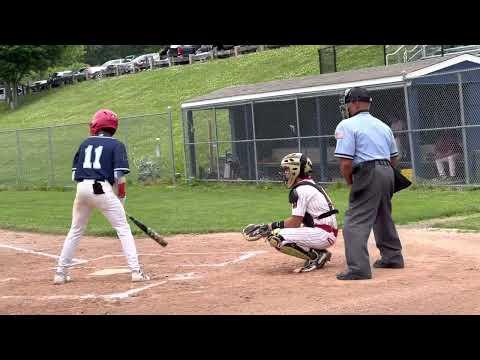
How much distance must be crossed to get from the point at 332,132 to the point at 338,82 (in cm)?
140

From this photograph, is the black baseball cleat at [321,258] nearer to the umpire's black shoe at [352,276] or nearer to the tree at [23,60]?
the umpire's black shoe at [352,276]

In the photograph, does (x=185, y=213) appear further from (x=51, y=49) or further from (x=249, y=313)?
(x=51, y=49)

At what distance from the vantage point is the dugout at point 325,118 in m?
17.8

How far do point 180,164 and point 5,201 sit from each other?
7.33m

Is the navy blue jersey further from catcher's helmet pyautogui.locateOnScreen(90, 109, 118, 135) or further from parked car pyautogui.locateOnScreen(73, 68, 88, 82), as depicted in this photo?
parked car pyautogui.locateOnScreen(73, 68, 88, 82)

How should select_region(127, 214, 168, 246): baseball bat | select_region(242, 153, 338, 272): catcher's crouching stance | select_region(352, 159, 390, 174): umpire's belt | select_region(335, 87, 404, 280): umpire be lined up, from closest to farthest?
select_region(335, 87, 404, 280): umpire
select_region(352, 159, 390, 174): umpire's belt
select_region(242, 153, 338, 272): catcher's crouching stance
select_region(127, 214, 168, 246): baseball bat

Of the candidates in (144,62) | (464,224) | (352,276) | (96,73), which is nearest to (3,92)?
(96,73)

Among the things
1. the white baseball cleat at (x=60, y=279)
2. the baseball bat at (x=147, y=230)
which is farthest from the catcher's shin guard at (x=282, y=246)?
the white baseball cleat at (x=60, y=279)

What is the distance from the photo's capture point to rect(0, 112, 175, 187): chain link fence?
2531 centimetres

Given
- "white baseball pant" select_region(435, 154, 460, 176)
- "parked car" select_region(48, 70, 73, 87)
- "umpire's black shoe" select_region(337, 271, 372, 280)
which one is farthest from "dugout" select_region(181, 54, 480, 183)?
"parked car" select_region(48, 70, 73, 87)

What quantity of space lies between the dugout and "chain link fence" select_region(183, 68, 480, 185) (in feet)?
0.08

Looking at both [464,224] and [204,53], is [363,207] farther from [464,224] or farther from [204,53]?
[204,53]

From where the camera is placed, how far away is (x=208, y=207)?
55.7 feet

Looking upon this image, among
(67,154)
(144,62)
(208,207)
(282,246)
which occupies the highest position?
(144,62)
